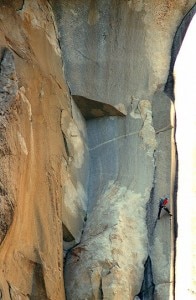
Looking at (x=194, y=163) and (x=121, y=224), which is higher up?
(x=194, y=163)

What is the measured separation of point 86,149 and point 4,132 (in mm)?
1399

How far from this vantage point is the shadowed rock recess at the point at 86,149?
730 centimetres

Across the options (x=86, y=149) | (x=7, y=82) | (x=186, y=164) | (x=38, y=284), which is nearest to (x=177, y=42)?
(x=186, y=164)

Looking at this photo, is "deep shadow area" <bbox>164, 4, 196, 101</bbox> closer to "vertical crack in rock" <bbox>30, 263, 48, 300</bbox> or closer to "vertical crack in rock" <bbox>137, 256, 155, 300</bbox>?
"vertical crack in rock" <bbox>137, 256, 155, 300</bbox>

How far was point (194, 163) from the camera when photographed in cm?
835

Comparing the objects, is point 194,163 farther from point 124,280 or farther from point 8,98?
point 8,98

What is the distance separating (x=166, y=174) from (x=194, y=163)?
289mm

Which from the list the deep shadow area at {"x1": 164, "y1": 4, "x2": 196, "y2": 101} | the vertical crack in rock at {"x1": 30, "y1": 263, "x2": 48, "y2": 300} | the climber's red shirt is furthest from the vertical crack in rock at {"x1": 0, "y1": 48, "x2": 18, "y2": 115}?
the deep shadow area at {"x1": 164, "y1": 4, "x2": 196, "y2": 101}

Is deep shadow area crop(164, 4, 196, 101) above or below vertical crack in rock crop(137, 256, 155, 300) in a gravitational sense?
above

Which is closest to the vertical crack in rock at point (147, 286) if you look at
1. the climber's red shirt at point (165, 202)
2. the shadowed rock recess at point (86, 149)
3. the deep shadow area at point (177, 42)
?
the shadowed rock recess at point (86, 149)

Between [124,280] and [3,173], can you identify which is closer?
[3,173]

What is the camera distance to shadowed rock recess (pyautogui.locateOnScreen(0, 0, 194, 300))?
7301 millimetres

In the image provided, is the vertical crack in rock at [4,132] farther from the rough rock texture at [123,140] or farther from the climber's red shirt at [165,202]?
the climber's red shirt at [165,202]

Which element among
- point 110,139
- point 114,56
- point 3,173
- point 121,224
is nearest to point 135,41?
point 114,56
